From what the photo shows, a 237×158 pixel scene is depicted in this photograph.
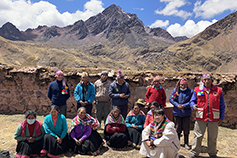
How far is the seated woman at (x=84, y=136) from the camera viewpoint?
329 centimetres

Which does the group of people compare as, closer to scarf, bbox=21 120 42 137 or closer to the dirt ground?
scarf, bbox=21 120 42 137

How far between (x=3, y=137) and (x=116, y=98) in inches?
118

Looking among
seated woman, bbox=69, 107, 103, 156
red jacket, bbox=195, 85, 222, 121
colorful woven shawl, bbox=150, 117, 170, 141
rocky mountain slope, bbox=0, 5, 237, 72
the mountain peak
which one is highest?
the mountain peak

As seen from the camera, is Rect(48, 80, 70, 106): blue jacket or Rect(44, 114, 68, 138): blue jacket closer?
Rect(44, 114, 68, 138): blue jacket

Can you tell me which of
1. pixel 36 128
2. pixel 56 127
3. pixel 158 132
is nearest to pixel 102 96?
pixel 56 127

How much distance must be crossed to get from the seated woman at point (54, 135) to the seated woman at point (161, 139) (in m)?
1.70

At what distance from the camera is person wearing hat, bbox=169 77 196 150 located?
359 centimetres

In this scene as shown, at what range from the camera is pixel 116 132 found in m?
3.62

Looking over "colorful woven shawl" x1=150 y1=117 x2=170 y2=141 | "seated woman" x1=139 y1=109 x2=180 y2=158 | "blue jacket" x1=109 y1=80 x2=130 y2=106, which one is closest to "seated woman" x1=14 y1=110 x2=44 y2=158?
"blue jacket" x1=109 y1=80 x2=130 y2=106

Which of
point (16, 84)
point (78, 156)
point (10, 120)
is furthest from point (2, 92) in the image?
point (78, 156)

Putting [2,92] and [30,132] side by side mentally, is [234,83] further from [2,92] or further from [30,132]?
[2,92]

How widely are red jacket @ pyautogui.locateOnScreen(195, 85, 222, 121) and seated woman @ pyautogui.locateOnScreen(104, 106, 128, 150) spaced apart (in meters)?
1.64

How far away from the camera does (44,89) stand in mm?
5793

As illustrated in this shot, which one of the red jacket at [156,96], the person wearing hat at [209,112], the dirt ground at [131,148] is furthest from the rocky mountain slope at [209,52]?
the person wearing hat at [209,112]
